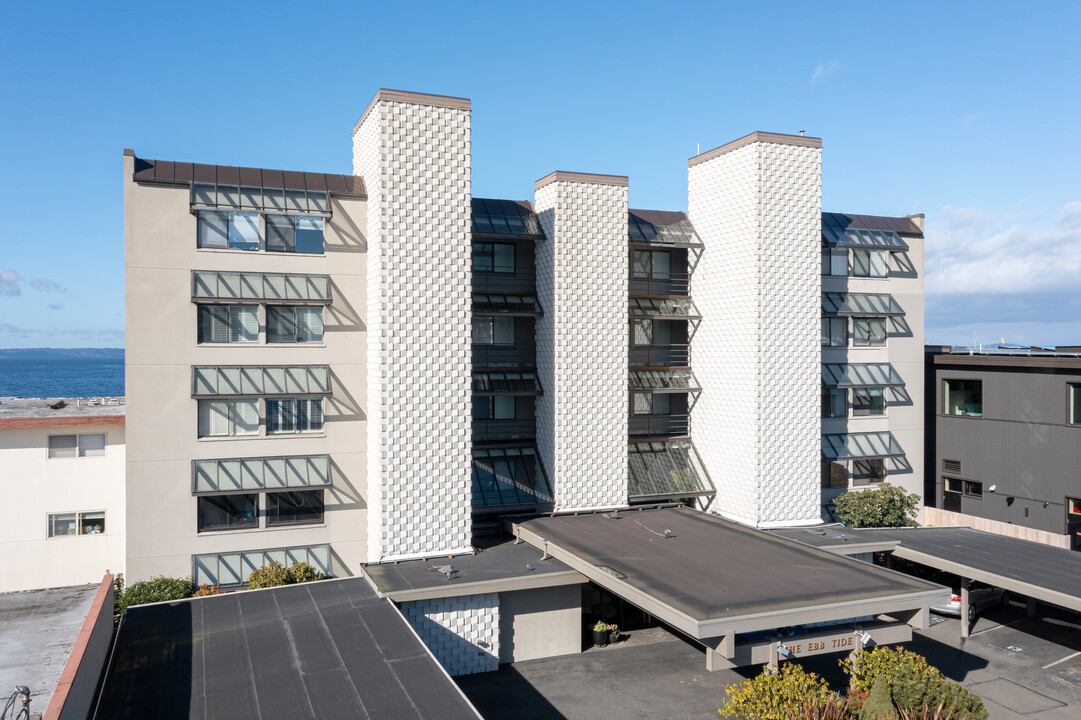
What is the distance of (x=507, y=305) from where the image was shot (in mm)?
30453

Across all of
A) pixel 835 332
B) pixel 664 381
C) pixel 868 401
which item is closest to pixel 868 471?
pixel 868 401

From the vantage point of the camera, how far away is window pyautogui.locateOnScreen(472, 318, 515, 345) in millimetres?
30500

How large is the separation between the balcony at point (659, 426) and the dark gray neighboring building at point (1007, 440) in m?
12.7

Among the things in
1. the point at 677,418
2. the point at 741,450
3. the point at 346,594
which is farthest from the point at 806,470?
the point at 346,594

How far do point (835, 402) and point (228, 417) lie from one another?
2558 centimetres

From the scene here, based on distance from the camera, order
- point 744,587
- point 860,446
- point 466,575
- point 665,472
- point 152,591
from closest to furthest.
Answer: point 744,587, point 466,575, point 152,591, point 665,472, point 860,446

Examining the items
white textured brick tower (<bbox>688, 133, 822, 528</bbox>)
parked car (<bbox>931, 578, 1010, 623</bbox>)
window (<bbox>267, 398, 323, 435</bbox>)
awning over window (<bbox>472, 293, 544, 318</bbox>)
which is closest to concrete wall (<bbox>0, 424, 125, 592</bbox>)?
window (<bbox>267, 398, 323, 435</bbox>)

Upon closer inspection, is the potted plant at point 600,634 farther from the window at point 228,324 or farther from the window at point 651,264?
the window at point 228,324

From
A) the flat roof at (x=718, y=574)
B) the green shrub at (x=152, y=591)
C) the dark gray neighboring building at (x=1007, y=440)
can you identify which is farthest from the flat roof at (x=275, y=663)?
the dark gray neighboring building at (x=1007, y=440)

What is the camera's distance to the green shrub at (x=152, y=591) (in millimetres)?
23812

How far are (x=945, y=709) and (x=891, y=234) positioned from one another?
2556cm

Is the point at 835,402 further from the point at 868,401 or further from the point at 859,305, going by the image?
the point at 859,305

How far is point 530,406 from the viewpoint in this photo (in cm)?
3120

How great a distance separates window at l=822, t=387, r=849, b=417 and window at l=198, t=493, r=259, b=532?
79.7 feet
